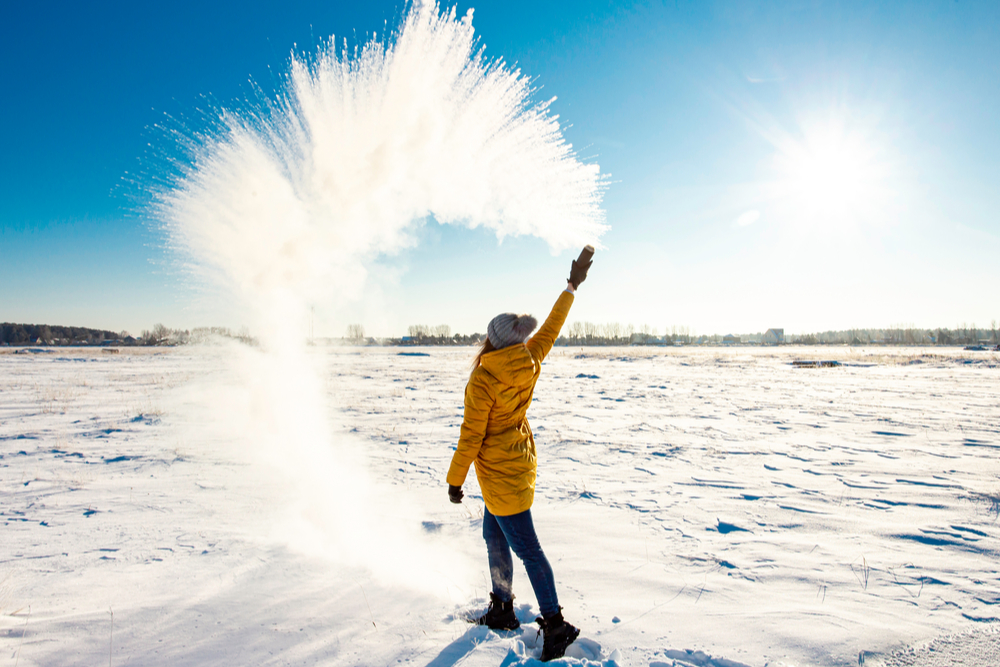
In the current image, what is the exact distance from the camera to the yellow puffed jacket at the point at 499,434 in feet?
8.21

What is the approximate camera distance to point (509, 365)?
2.50 meters

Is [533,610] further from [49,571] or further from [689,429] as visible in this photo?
[689,429]

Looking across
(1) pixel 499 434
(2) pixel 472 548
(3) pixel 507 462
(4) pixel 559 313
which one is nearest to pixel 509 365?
(1) pixel 499 434

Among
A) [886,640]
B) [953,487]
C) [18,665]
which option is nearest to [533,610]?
[886,640]

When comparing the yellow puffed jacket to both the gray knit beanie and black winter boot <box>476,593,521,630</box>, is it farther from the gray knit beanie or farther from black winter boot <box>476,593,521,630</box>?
black winter boot <box>476,593,521,630</box>

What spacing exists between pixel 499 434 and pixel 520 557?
0.72m

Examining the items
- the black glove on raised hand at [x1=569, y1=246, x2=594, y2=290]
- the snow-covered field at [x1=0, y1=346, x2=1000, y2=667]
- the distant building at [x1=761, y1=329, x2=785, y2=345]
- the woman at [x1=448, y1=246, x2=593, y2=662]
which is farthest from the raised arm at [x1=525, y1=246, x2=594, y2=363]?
the distant building at [x1=761, y1=329, x2=785, y2=345]

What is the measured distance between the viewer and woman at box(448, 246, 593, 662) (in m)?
2.46

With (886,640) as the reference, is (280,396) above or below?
above

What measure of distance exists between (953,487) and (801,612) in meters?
4.35

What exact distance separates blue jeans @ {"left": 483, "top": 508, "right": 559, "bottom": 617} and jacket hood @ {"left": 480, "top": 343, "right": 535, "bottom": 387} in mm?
760

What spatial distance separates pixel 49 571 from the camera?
128 inches

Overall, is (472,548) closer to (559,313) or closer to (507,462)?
(507,462)

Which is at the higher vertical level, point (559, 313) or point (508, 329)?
point (559, 313)
